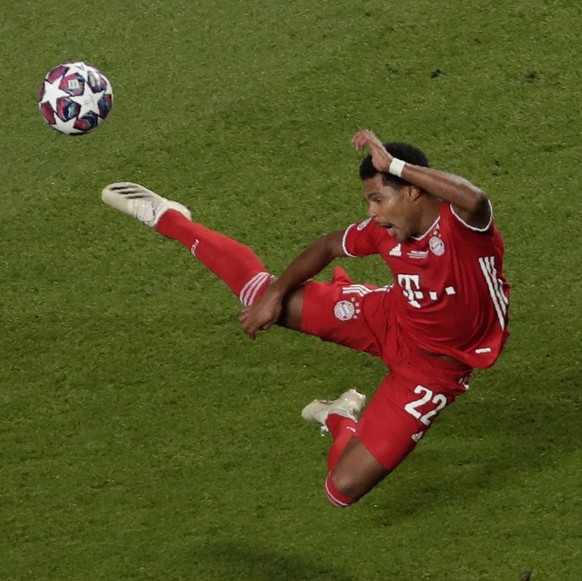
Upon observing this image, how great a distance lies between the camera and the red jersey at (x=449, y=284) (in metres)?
5.91

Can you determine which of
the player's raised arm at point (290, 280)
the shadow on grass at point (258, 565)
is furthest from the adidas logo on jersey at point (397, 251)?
the shadow on grass at point (258, 565)

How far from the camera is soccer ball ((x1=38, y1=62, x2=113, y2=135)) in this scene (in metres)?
7.24

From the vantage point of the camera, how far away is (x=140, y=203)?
23.7ft

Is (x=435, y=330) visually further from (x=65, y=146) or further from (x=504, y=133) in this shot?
(x=65, y=146)

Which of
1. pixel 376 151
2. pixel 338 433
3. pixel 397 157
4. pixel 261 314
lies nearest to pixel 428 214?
pixel 397 157

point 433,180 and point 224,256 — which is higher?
point 433,180

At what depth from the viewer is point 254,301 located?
6.59m

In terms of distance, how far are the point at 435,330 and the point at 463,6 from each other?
3279 mm

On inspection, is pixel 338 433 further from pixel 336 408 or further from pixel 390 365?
pixel 390 365

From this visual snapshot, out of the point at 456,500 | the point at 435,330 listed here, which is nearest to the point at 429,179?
the point at 435,330

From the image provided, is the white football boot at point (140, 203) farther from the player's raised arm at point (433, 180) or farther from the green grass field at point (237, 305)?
the player's raised arm at point (433, 180)

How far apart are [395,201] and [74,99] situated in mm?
2180

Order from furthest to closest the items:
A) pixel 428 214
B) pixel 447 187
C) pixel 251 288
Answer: pixel 251 288 → pixel 428 214 → pixel 447 187

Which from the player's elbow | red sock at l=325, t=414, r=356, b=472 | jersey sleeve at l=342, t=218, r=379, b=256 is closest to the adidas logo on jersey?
jersey sleeve at l=342, t=218, r=379, b=256
